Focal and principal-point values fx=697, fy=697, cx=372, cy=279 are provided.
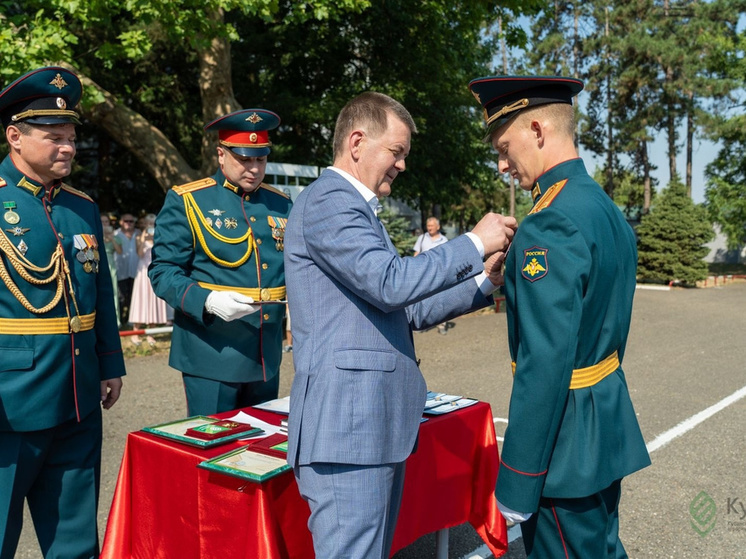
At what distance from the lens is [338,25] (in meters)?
15.0

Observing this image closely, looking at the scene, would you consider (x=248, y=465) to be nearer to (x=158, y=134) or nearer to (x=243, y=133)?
(x=243, y=133)

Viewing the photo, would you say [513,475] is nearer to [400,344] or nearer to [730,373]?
[400,344]

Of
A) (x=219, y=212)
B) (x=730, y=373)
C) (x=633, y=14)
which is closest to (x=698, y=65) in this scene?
(x=633, y=14)

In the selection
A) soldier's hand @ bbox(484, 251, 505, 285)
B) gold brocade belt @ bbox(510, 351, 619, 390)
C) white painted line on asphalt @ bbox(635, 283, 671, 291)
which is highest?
soldier's hand @ bbox(484, 251, 505, 285)

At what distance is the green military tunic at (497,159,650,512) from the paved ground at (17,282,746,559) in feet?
5.89

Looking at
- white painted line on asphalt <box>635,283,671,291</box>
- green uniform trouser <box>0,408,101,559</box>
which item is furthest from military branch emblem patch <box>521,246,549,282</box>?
white painted line on asphalt <box>635,283,671,291</box>

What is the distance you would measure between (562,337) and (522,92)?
787 millimetres

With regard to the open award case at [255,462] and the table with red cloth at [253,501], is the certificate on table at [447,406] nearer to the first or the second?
the table with red cloth at [253,501]

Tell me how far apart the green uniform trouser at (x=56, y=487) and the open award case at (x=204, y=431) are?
0.31m

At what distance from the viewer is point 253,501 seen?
243 centimetres

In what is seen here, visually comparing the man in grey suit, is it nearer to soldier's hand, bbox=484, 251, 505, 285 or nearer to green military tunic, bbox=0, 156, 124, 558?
soldier's hand, bbox=484, 251, 505, 285

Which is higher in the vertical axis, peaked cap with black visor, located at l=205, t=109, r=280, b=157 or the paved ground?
peaked cap with black visor, located at l=205, t=109, r=280, b=157

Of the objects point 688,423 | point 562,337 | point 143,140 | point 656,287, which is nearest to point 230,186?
point 562,337

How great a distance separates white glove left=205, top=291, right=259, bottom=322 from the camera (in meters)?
3.10
